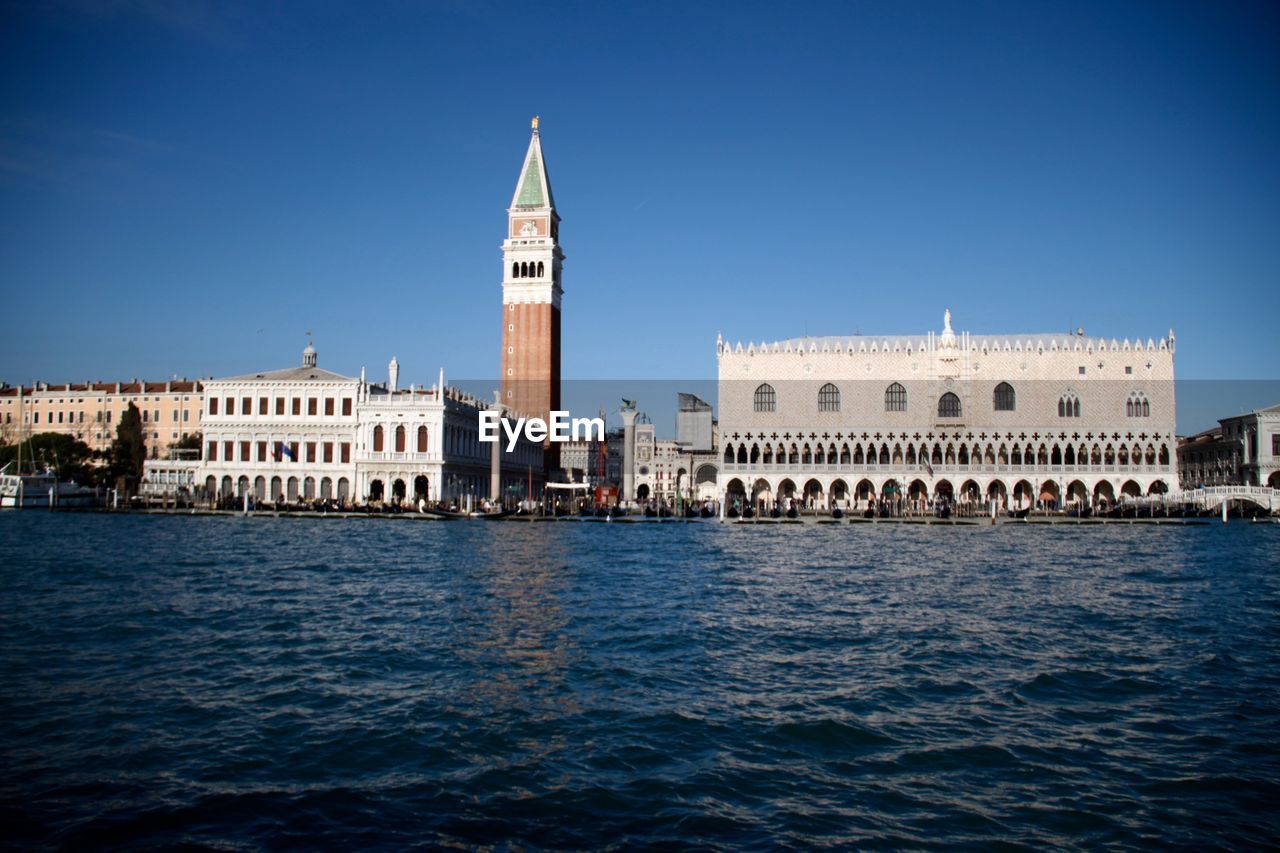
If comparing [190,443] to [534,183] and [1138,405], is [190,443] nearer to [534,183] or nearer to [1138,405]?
[534,183]

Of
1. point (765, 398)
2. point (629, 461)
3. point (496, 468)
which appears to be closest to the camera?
point (765, 398)

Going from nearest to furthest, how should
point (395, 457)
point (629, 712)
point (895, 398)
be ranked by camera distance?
point (629, 712)
point (395, 457)
point (895, 398)

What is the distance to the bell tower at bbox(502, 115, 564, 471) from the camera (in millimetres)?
74562

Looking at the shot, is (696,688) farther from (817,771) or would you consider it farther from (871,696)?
(817,771)

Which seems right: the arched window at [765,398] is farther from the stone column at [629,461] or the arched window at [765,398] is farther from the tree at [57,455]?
the tree at [57,455]

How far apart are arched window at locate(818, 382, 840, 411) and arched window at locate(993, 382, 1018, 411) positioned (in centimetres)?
949

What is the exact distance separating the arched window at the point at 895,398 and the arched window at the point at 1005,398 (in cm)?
547

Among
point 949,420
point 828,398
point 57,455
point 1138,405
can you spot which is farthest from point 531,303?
point 1138,405

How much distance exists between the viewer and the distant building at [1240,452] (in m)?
63.2

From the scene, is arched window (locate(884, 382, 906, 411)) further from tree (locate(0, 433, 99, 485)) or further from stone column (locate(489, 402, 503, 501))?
tree (locate(0, 433, 99, 485))

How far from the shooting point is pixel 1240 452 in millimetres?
66312

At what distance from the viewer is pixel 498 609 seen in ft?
57.5

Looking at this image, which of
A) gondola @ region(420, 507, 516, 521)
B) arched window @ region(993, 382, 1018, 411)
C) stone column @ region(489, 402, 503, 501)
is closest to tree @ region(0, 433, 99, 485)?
stone column @ region(489, 402, 503, 501)

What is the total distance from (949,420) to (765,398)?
1126cm
